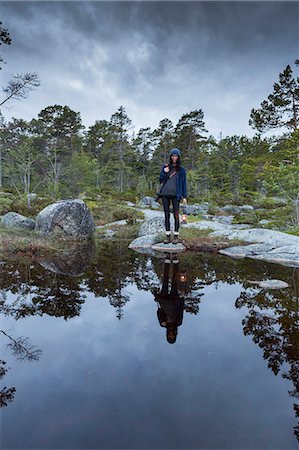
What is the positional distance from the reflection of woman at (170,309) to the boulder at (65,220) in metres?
6.99

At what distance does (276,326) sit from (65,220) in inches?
373

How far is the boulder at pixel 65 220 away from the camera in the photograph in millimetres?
10820

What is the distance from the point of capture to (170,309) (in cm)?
374

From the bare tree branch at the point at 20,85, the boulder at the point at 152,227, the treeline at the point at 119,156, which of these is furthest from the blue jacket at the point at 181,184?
the treeline at the point at 119,156

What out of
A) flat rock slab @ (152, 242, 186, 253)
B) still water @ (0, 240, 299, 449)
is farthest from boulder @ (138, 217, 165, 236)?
still water @ (0, 240, 299, 449)

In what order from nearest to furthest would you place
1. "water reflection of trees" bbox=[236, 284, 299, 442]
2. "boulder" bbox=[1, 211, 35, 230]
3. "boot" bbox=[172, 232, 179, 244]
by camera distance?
"water reflection of trees" bbox=[236, 284, 299, 442] → "boot" bbox=[172, 232, 179, 244] → "boulder" bbox=[1, 211, 35, 230]

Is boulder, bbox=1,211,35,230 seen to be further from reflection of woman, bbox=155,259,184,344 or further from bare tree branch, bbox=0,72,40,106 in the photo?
reflection of woman, bbox=155,259,184,344

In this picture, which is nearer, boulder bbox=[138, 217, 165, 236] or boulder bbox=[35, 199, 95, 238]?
boulder bbox=[35, 199, 95, 238]

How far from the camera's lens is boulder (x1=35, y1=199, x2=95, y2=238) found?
35.5 feet

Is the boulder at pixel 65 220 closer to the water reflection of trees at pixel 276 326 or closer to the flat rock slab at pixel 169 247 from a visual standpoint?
the flat rock slab at pixel 169 247

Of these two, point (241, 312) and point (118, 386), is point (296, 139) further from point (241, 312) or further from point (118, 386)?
point (118, 386)

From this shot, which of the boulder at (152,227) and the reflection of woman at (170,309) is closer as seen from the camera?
the reflection of woman at (170,309)

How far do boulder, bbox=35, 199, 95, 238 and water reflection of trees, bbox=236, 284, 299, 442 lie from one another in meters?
8.27

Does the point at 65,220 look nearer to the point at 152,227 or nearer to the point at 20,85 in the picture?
the point at 152,227
